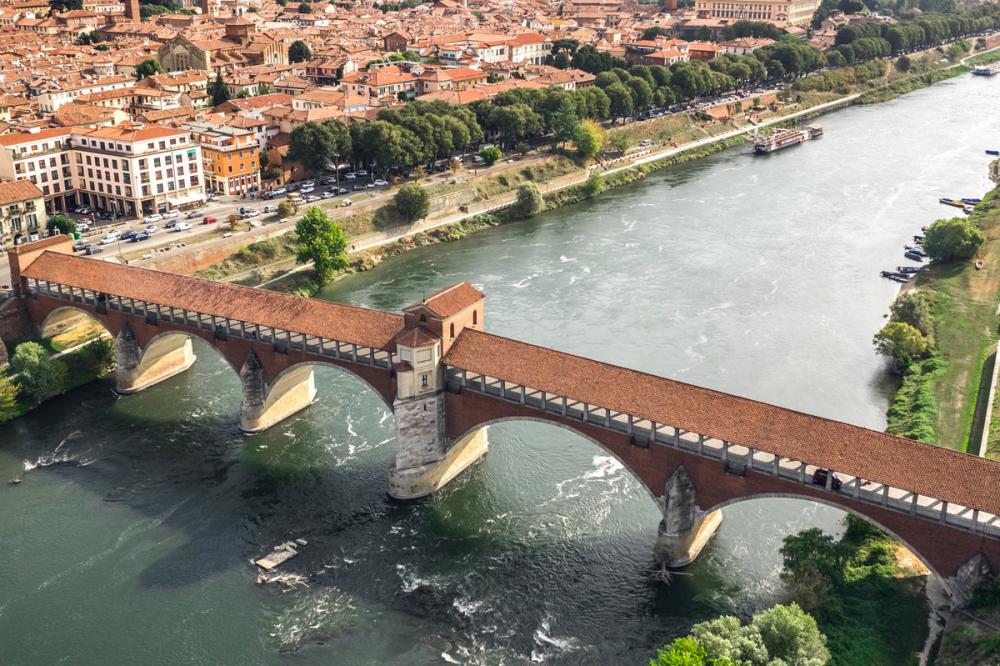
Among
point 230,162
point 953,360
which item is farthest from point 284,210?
point 953,360

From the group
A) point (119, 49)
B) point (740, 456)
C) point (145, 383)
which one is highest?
point (119, 49)

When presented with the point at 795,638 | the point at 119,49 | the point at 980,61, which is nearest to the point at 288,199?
the point at 795,638

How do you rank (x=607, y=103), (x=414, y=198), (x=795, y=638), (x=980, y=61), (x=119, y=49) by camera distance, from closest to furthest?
(x=795, y=638), (x=414, y=198), (x=607, y=103), (x=119, y=49), (x=980, y=61)

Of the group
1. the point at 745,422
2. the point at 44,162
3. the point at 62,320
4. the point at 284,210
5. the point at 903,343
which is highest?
the point at 44,162

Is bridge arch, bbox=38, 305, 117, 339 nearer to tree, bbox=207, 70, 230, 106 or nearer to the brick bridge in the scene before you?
the brick bridge

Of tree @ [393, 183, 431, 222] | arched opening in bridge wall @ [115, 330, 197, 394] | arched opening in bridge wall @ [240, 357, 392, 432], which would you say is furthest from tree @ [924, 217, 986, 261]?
arched opening in bridge wall @ [115, 330, 197, 394]

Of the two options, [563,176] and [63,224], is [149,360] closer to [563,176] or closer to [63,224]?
[63,224]

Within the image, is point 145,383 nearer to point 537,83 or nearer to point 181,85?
point 181,85
